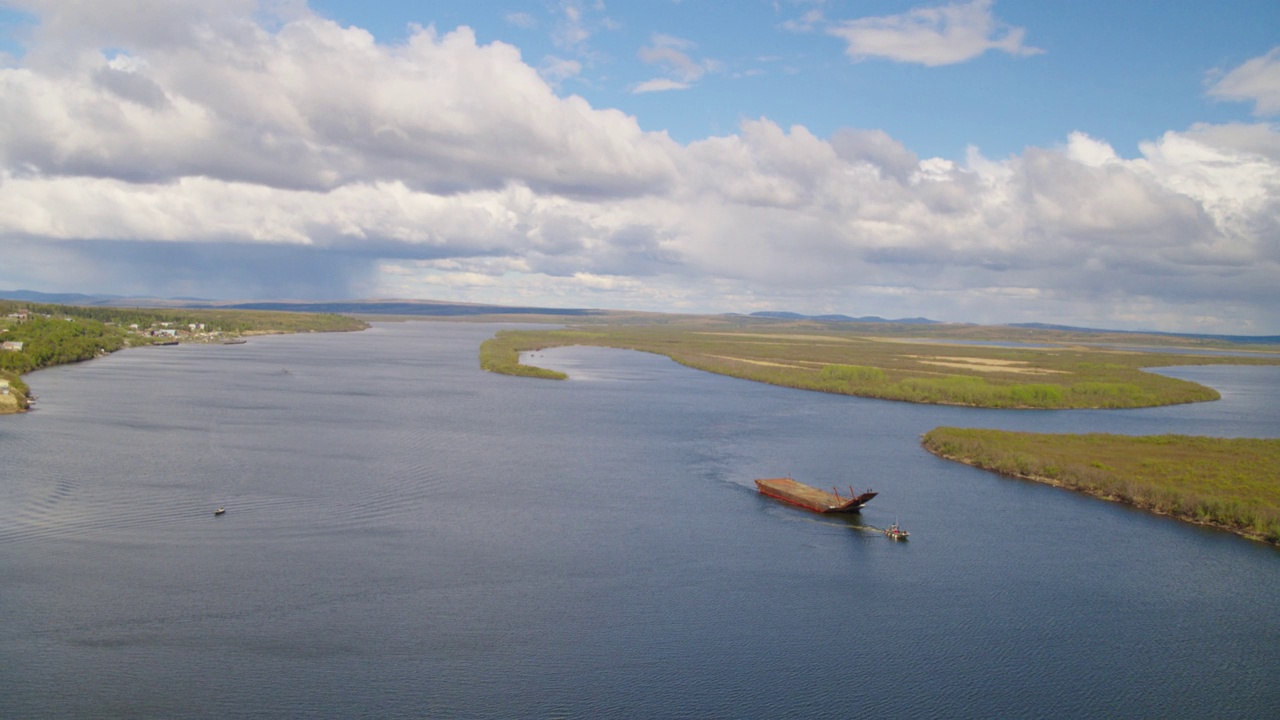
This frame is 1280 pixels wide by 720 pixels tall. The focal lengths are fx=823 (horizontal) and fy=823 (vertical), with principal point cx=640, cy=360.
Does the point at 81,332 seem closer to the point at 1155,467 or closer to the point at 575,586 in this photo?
the point at 575,586

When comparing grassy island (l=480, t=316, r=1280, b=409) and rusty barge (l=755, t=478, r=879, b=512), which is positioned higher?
grassy island (l=480, t=316, r=1280, b=409)

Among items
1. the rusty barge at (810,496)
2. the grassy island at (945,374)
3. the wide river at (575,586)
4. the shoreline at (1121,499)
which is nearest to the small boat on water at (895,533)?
the wide river at (575,586)

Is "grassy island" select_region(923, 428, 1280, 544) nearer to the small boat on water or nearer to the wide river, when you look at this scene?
the wide river

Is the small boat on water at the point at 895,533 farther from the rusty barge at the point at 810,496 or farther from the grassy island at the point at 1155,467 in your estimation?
the grassy island at the point at 1155,467

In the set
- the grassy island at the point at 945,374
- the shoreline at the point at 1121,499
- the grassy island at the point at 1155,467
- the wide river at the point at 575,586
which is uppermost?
the grassy island at the point at 945,374

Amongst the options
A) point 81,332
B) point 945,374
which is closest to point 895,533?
point 945,374

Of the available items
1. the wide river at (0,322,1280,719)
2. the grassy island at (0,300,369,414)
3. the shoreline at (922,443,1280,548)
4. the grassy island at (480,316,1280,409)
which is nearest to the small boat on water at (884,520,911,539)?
the wide river at (0,322,1280,719)
